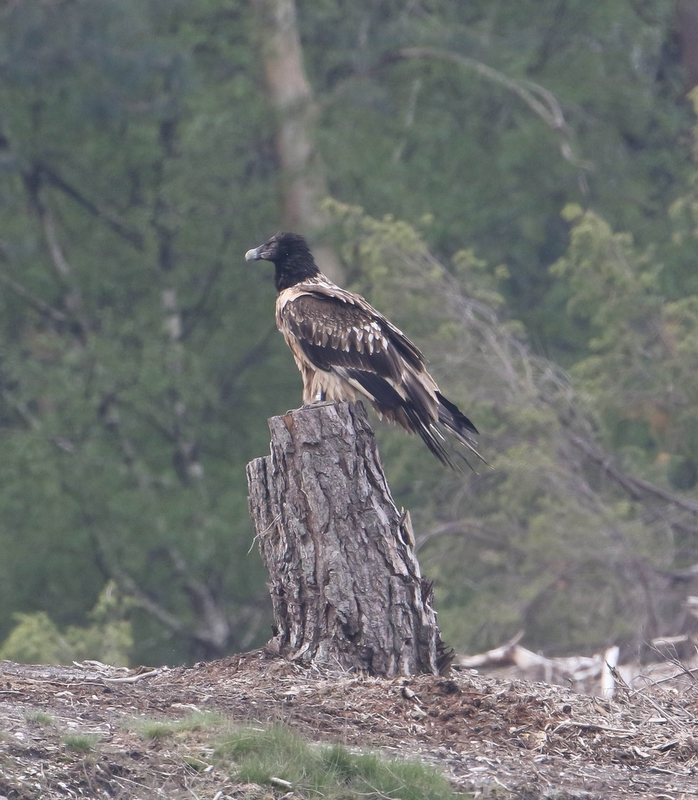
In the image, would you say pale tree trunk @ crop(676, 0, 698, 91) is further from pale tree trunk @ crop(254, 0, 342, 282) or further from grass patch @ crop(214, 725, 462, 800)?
grass patch @ crop(214, 725, 462, 800)

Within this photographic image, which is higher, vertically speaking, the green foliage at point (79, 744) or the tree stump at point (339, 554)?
the tree stump at point (339, 554)

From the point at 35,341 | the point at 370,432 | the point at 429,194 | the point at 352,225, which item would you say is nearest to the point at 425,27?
the point at 429,194

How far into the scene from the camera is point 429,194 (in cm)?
1919

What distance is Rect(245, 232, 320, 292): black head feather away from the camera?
8922 mm

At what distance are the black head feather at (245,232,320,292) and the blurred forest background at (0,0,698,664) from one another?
4.61m

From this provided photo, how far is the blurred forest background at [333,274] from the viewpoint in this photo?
13719 millimetres

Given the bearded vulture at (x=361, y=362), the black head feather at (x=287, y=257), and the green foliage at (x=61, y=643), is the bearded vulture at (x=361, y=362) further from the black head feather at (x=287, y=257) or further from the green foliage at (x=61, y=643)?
the green foliage at (x=61, y=643)

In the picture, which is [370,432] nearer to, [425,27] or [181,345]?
[181,345]

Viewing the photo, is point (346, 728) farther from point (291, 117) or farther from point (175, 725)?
point (291, 117)

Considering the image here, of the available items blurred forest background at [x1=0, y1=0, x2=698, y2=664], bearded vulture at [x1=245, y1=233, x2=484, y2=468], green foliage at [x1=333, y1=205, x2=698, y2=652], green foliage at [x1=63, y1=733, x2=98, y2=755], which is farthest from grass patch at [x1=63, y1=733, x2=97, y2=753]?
blurred forest background at [x1=0, y1=0, x2=698, y2=664]

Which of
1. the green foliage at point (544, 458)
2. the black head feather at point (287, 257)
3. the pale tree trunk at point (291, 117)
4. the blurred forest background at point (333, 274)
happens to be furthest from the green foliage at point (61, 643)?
the pale tree trunk at point (291, 117)

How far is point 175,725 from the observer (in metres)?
5.03

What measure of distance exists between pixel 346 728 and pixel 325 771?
0.54 metres

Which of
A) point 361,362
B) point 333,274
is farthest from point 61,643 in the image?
point 361,362
